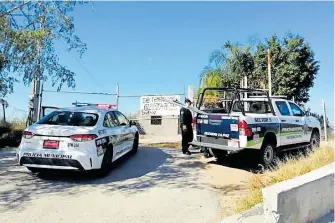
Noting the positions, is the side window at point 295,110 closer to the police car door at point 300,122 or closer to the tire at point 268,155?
the police car door at point 300,122

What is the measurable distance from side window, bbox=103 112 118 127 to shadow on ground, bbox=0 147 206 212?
115 cm

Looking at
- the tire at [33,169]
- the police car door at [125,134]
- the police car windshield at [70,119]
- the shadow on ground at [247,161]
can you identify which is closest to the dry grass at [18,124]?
the police car door at [125,134]

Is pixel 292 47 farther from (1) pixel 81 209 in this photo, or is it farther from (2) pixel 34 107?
(1) pixel 81 209

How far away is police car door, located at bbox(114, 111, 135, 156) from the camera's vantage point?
9.30 meters

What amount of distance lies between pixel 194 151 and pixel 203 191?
5.04 metres

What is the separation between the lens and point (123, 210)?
5.61 metres

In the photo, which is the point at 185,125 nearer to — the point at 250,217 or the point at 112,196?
the point at 112,196

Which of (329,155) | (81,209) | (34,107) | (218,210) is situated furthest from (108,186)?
(34,107)

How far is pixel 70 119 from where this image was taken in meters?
7.88

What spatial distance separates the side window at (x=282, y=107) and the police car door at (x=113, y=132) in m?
4.62

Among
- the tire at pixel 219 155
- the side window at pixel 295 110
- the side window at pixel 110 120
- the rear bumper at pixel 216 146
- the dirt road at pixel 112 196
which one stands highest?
the side window at pixel 295 110

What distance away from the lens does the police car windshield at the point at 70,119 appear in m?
7.73

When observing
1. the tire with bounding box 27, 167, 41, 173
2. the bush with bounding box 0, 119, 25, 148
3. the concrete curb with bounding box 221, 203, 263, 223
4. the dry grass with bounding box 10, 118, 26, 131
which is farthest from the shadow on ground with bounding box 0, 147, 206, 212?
the dry grass with bounding box 10, 118, 26, 131

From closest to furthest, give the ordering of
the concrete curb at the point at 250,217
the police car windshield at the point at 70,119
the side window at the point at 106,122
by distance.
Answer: the concrete curb at the point at 250,217, the police car windshield at the point at 70,119, the side window at the point at 106,122
